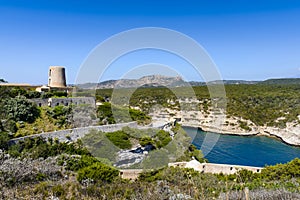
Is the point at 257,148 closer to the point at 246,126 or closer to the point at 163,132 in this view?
the point at 246,126

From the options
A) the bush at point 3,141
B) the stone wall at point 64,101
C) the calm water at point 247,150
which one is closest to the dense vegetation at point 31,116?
the stone wall at point 64,101

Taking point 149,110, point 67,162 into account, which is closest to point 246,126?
point 149,110

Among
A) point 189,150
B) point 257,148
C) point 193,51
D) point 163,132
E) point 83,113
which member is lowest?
point 257,148

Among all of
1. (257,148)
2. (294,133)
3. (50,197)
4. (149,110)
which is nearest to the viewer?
(50,197)

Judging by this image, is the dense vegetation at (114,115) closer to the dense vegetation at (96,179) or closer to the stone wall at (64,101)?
the stone wall at (64,101)

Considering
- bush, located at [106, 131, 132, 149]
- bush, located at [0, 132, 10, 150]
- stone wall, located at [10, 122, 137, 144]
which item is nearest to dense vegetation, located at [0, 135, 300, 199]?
bush, located at [0, 132, 10, 150]

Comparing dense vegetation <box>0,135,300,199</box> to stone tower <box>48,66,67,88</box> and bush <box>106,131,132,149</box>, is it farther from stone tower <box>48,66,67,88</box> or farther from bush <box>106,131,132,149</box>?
stone tower <box>48,66,67,88</box>

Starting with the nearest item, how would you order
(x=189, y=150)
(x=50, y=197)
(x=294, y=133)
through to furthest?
(x=50, y=197) < (x=189, y=150) < (x=294, y=133)
